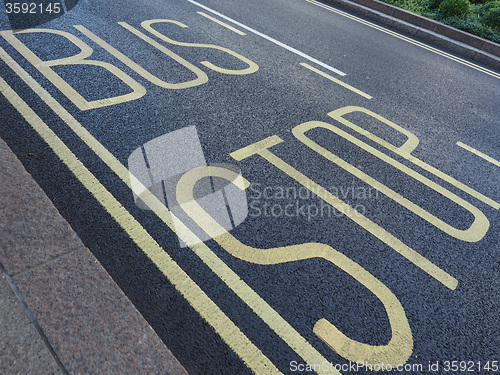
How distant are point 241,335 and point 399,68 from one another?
6216 millimetres

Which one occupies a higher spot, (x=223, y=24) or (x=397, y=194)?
(x=223, y=24)

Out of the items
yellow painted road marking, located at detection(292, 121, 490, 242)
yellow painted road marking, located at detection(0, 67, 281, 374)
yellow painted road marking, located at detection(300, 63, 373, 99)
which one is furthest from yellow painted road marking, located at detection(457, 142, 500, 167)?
yellow painted road marking, located at detection(0, 67, 281, 374)

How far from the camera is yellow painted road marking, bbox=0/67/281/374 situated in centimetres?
223

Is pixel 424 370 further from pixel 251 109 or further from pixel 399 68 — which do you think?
pixel 399 68

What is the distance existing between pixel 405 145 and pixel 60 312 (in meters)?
3.94

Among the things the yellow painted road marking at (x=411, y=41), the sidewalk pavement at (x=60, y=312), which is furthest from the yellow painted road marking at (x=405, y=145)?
the yellow painted road marking at (x=411, y=41)

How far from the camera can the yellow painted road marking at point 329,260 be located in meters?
2.37

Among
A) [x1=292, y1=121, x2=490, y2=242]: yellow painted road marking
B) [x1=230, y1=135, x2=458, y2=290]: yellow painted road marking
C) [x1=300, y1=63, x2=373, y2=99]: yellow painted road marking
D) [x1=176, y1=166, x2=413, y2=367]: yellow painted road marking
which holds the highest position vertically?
[x1=300, y1=63, x2=373, y2=99]: yellow painted road marking

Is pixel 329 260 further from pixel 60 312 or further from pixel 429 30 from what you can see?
pixel 429 30

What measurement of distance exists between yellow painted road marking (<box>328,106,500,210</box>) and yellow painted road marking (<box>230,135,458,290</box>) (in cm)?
112

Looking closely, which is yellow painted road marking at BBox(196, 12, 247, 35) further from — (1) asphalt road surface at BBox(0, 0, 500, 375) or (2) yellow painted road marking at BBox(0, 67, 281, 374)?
(2) yellow painted road marking at BBox(0, 67, 281, 374)

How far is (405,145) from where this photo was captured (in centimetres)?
457

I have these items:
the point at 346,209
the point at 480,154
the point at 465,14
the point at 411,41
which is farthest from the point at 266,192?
the point at 465,14

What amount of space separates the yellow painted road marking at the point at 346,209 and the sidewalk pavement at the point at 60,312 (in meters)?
1.88
